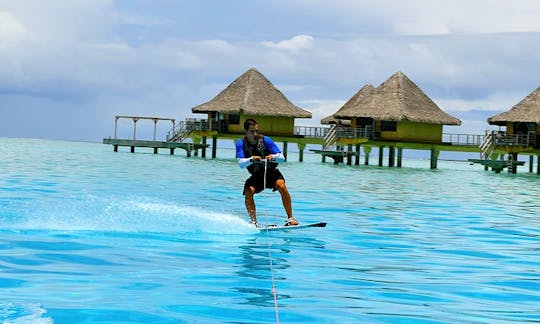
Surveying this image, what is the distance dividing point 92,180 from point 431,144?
29347 millimetres

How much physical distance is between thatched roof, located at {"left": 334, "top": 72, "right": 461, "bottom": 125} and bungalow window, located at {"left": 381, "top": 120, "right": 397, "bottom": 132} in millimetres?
1022

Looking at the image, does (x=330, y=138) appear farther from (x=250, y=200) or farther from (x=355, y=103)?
(x=250, y=200)

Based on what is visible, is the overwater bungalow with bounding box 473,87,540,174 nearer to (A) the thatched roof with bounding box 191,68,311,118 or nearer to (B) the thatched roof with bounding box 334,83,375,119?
(B) the thatched roof with bounding box 334,83,375,119

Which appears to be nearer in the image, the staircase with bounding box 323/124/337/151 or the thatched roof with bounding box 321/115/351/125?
the staircase with bounding box 323/124/337/151

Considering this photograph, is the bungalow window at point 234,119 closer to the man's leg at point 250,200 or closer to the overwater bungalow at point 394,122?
the overwater bungalow at point 394,122

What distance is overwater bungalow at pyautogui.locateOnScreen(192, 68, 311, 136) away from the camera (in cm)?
4978

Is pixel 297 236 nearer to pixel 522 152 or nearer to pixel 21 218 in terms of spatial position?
pixel 21 218

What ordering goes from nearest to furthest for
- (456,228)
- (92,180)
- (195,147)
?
(456,228) < (92,180) < (195,147)

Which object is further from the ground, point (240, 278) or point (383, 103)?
point (383, 103)

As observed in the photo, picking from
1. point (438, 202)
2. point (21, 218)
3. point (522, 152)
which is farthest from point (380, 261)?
point (522, 152)

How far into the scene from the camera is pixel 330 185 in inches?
944

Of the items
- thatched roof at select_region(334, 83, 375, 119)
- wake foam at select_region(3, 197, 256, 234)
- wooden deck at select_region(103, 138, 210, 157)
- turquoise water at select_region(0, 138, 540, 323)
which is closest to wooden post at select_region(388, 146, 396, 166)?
thatched roof at select_region(334, 83, 375, 119)

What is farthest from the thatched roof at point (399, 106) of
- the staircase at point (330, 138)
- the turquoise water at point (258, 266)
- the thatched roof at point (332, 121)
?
the turquoise water at point (258, 266)

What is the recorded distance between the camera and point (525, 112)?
44156 millimetres
